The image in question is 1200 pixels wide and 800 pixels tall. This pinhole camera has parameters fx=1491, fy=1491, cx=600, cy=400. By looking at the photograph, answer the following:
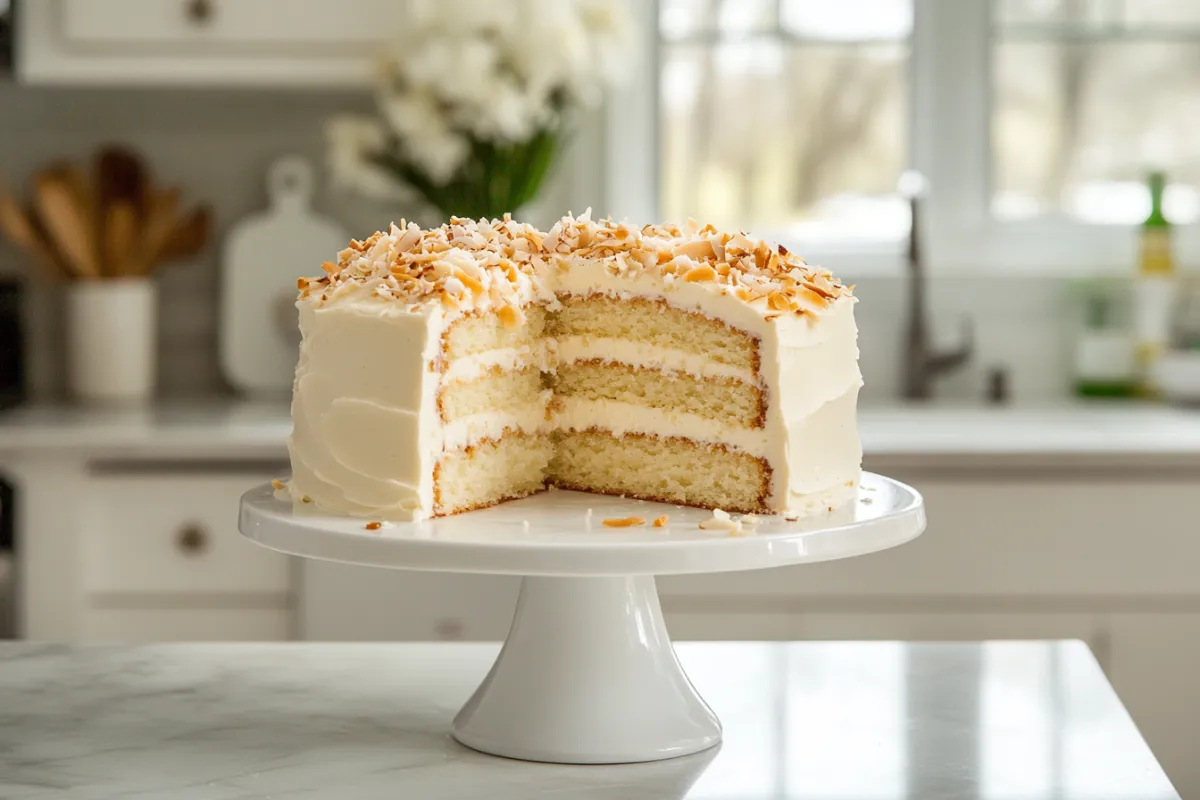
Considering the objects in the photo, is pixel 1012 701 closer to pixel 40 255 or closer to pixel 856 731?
pixel 856 731

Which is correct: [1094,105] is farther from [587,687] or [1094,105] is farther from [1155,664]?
[587,687]

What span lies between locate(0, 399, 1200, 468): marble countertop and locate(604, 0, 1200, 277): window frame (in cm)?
41

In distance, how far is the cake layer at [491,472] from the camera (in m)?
1.31

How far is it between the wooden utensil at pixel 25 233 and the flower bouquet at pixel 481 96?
22.0 inches

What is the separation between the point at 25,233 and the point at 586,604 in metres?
1.88

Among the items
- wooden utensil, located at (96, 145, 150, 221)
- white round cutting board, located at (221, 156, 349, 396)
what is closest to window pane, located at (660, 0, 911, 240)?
white round cutting board, located at (221, 156, 349, 396)

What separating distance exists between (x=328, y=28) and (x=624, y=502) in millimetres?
1542

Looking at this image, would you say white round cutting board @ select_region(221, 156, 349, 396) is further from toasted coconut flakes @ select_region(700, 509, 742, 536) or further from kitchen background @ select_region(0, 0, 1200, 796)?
toasted coconut flakes @ select_region(700, 509, 742, 536)

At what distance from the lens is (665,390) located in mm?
1444

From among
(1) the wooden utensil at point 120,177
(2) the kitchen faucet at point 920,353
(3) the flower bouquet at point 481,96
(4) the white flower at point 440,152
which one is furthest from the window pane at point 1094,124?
(1) the wooden utensil at point 120,177

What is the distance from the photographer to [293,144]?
→ 2.98 m

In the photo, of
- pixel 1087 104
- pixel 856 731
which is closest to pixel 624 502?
pixel 856 731

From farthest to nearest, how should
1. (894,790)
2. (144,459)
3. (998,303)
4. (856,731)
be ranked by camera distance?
(998,303) < (144,459) < (856,731) < (894,790)

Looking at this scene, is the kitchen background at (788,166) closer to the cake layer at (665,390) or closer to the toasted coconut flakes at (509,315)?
the cake layer at (665,390)
